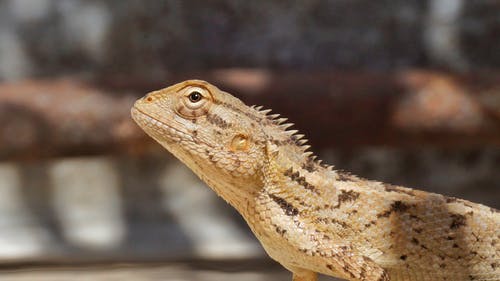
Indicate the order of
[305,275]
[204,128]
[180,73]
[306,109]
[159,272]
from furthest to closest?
1. [180,73]
2. [159,272]
3. [306,109]
4. [305,275]
5. [204,128]

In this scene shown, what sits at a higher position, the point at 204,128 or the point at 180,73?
the point at 180,73

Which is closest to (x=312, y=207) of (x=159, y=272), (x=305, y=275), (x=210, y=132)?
(x=305, y=275)

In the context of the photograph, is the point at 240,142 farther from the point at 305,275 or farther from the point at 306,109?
the point at 306,109

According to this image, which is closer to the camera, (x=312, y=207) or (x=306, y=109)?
(x=312, y=207)

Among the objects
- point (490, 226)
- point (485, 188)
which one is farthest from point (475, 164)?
point (490, 226)

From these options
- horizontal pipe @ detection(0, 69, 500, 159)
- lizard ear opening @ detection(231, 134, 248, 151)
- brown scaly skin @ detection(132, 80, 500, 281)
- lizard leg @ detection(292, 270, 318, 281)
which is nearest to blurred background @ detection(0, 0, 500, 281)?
horizontal pipe @ detection(0, 69, 500, 159)

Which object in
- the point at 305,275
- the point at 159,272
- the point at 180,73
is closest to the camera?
the point at 305,275

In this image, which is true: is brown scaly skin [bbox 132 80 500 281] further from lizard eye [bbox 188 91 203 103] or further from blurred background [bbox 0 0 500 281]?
blurred background [bbox 0 0 500 281]

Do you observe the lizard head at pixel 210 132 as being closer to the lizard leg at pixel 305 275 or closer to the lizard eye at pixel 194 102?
the lizard eye at pixel 194 102

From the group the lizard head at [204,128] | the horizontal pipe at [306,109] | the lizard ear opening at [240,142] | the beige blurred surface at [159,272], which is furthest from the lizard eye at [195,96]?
the beige blurred surface at [159,272]
